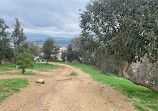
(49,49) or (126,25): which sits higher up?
(126,25)

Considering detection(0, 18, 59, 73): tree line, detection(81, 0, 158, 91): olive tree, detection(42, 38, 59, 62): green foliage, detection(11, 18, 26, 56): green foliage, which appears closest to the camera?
detection(81, 0, 158, 91): olive tree

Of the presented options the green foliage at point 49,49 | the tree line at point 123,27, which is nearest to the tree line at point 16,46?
the green foliage at point 49,49

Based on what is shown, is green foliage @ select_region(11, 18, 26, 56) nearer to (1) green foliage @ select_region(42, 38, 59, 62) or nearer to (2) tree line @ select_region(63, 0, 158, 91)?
(1) green foliage @ select_region(42, 38, 59, 62)

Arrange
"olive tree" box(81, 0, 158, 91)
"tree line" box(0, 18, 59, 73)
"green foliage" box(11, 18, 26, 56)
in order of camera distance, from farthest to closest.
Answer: "green foliage" box(11, 18, 26, 56), "tree line" box(0, 18, 59, 73), "olive tree" box(81, 0, 158, 91)

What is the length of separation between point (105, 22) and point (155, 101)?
20.6 feet

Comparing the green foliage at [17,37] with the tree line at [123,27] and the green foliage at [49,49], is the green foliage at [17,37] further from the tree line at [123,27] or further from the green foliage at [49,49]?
the tree line at [123,27]

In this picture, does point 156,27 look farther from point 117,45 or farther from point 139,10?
point 117,45

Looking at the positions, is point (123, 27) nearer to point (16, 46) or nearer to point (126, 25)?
point (126, 25)

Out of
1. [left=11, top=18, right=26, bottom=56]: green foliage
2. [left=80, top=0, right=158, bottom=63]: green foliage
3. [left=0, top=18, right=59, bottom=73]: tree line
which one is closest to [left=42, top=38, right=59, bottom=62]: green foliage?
[left=0, top=18, right=59, bottom=73]: tree line

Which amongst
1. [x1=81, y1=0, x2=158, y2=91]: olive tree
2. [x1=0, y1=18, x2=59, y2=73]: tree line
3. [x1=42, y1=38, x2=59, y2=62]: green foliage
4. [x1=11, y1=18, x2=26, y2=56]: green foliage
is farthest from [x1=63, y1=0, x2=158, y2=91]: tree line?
[x1=11, y1=18, x2=26, y2=56]: green foliage

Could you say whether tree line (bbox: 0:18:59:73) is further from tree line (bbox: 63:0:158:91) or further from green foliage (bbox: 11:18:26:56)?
tree line (bbox: 63:0:158:91)

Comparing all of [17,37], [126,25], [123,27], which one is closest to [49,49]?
[17,37]

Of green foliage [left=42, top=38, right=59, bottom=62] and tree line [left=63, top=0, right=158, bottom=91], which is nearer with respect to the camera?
tree line [left=63, top=0, right=158, bottom=91]

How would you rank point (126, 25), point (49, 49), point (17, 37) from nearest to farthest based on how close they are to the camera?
point (126, 25) → point (49, 49) → point (17, 37)
